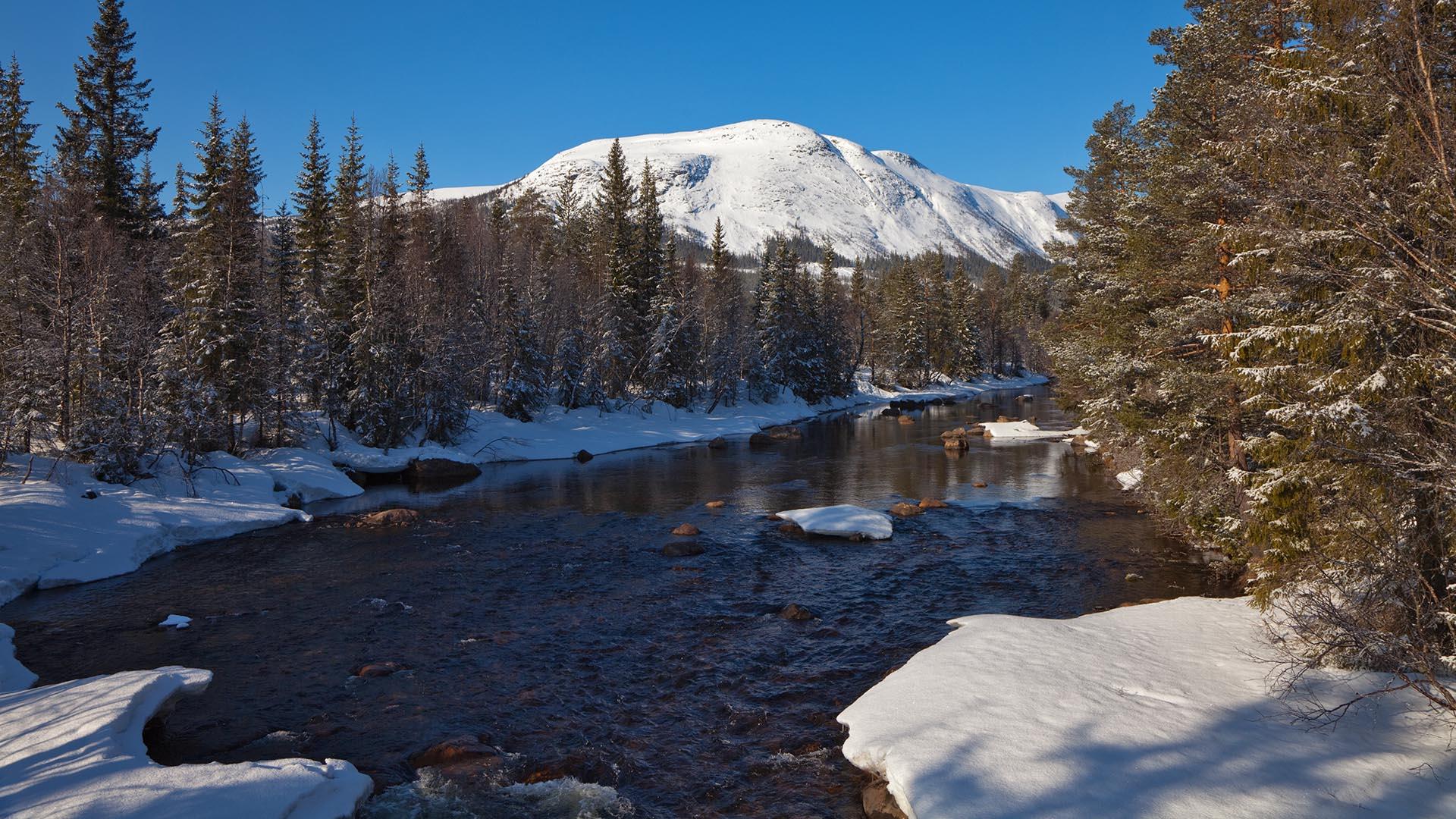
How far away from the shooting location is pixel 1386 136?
7.89m

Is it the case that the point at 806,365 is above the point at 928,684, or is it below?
above

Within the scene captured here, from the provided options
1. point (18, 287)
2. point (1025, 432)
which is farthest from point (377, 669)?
point (1025, 432)

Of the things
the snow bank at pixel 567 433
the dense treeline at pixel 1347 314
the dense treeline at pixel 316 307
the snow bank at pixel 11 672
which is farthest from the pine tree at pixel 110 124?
the dense treeline at pixel 1347 314

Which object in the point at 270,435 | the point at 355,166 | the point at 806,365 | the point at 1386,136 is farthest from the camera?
the point at 806,365

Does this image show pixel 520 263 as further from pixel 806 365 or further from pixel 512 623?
pixel 512 623

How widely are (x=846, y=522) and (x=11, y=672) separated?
16.6 meters

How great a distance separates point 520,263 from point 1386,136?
1909 inches

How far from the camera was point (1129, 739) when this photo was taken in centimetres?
→ 756

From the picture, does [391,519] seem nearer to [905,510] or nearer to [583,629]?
[583,629]

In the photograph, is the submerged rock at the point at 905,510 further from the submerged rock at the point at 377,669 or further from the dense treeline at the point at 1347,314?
the submerged rock at the point at 377,669

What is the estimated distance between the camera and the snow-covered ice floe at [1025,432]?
41156mm

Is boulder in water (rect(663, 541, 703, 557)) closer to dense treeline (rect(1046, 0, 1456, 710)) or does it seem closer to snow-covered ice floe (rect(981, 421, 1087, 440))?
dense treeline (rect(1046, 0, 1456, 710))

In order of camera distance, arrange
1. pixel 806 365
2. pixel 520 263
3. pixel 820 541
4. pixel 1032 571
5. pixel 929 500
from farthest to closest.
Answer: pixel 806 365, pixel 520 263, pixel 929 500, pixel 820 541, pixel 1032 571

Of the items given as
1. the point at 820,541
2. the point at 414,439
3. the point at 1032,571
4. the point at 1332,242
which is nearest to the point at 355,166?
the point at 414,439
